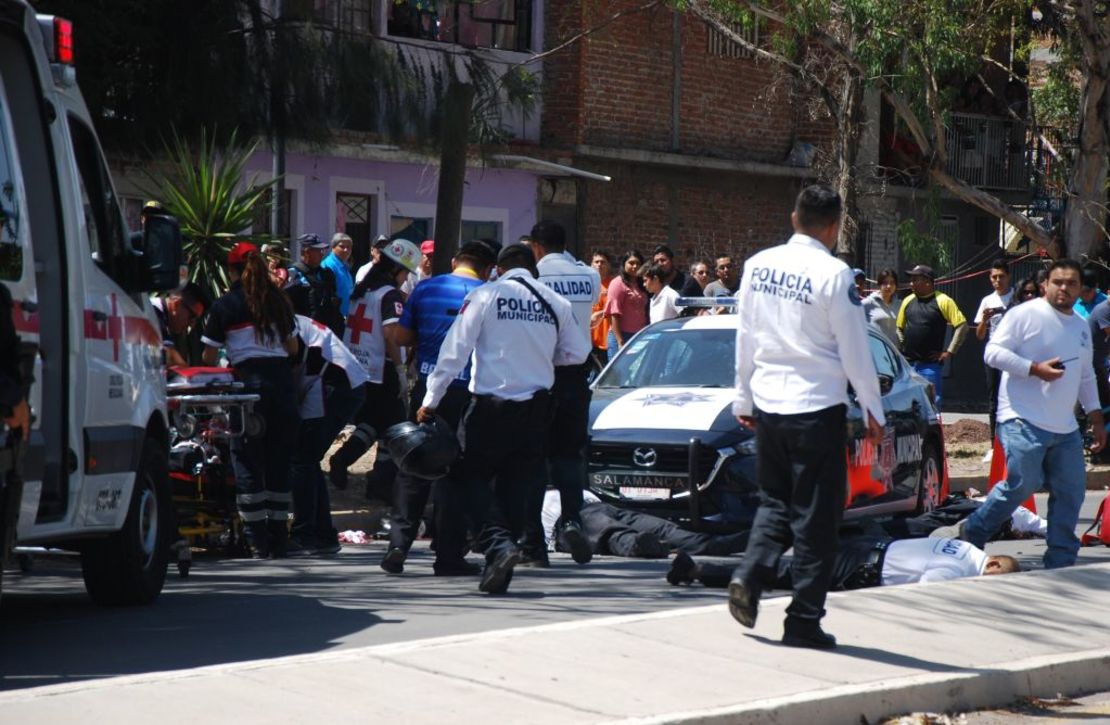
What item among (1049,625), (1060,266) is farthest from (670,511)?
(1049,625)

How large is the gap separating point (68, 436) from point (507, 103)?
8.86m

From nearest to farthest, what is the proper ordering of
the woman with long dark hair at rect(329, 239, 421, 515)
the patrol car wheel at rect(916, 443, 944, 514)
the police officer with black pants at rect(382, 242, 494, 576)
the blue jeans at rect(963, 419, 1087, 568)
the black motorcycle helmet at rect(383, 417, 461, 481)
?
the black motorcycle helmet at rect(383, 417, 461, 481), the police officer with black pants at rect(382, 242, 494, 576), the blue jeans at rect(963, 419, 1087, 568), the woman with long dark hair at rect(329, 239, 421, 515), the patrol car wheel at rect(916, 443, 944, 514)

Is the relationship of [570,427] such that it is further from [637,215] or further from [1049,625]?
[637,215]

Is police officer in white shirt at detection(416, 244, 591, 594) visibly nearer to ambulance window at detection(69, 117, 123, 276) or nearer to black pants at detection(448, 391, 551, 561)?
black pants at detection(448, 391, 551, 561)

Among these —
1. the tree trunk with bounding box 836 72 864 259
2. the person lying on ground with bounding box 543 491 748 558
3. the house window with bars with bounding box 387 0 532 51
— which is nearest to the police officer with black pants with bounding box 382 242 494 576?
the person lying on ground with bounding box 543 491 748 558

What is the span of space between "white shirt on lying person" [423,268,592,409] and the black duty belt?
1.96 meters

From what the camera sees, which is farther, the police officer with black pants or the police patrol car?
the police patrol car

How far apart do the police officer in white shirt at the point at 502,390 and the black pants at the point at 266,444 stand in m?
1.53

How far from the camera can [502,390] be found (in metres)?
10.3

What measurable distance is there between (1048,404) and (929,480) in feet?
11.1

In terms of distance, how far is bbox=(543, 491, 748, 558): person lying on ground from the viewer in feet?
38.7

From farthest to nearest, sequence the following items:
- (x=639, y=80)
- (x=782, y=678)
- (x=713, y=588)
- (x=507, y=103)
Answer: (x=639, y=80)
(x=507, y=103)
(x=713, y=588)
(x=782, y=678)

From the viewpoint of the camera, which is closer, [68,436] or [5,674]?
[5,674]

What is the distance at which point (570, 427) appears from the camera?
38.3 ft
